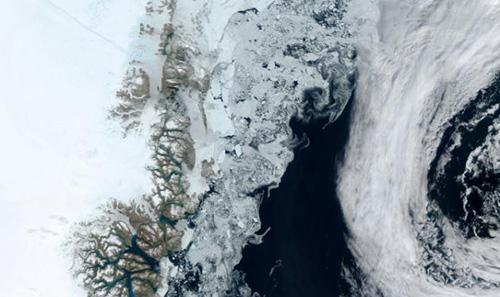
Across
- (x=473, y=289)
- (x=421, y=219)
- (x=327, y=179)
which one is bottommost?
(x=473, y=289)

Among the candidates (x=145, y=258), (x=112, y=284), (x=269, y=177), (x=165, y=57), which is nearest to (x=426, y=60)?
(x=269, y=177)

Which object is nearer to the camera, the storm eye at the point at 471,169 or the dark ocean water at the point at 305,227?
the storm eye at the point at 471,169

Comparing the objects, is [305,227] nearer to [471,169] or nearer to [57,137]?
[471,169]

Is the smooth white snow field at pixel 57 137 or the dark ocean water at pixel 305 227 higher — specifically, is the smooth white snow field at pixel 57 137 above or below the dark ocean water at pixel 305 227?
above

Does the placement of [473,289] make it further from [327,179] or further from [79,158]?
[79,158]

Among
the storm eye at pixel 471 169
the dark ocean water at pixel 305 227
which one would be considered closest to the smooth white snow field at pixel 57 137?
the dark ocean water at pixel 305 227

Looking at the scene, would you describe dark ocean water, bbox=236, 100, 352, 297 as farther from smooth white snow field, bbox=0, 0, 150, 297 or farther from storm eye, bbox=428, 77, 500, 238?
smooth white snow field, bbox=0, 0, 150, 297

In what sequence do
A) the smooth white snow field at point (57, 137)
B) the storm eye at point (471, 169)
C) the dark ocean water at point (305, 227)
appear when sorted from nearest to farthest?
the storm eye at point (471, 169) < the dark ocean water at point (305, 227) < the smooth white snow field at point (57, 137)

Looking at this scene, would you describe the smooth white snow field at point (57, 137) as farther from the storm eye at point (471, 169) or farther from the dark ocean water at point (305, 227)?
the storm eye at point (471, 169)

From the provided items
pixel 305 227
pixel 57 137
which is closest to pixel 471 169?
pixel 305 227
